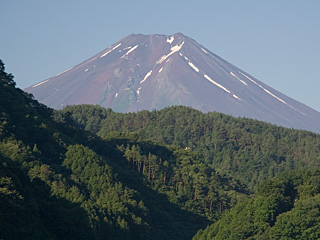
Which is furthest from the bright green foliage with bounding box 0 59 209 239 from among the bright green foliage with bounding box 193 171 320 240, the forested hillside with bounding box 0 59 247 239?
the bright green foliage with bounding box 193 171 320 240

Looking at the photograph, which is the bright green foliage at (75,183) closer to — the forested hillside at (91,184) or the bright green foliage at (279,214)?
the forested hillside at (91,184)

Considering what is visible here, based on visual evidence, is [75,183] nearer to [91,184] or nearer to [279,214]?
[91,184]

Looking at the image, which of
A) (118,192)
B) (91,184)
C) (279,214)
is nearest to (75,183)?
(91,184)

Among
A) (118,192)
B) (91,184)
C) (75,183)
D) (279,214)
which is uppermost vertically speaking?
(91,184)

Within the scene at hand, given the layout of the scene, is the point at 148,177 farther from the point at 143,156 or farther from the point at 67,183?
the point at 67,183

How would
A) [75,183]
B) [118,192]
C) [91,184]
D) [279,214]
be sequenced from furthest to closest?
[91,184], [118,192], [75,183], [279,214]

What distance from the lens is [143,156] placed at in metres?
162

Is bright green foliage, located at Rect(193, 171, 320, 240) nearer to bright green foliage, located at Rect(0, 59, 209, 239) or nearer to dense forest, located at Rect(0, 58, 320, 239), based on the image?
dense forest, located at Rect(0, 58, 320, 239)

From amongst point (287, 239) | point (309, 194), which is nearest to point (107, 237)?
point (287, 239)

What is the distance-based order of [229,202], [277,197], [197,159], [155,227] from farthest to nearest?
[197,159] → [229,202] → [155,227] → [277,197]

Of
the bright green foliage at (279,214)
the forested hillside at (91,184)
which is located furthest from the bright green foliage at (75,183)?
the bright green foliage at (279,214)

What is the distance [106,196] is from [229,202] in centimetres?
3763

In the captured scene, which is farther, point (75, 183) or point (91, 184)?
point (91, 184)

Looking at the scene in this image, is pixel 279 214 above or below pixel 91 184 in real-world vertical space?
below
